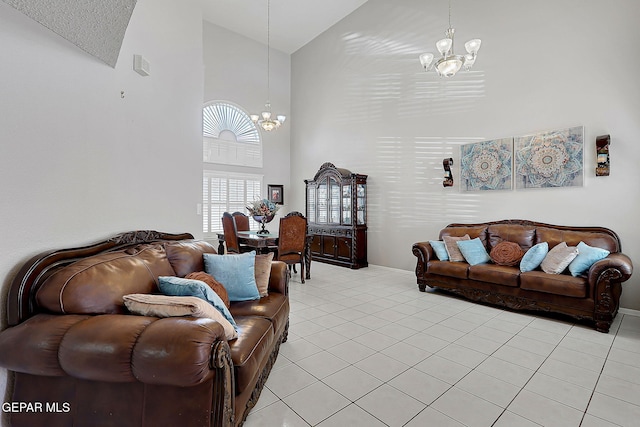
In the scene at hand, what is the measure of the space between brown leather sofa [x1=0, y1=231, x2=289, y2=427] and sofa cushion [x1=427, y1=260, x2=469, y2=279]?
3.32m

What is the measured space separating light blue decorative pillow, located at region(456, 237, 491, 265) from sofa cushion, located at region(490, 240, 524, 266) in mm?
120

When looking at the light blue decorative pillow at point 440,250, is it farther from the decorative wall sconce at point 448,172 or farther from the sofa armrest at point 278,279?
the sofa armrest at point 278,279

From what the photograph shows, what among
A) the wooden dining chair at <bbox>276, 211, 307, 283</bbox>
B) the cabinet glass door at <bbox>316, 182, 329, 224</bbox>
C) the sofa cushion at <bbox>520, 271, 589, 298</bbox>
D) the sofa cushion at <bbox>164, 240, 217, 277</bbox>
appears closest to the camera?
the sofa cushion at <bbox>164, 240, 217, 277</bbox>

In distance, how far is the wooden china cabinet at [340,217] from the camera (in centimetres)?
619

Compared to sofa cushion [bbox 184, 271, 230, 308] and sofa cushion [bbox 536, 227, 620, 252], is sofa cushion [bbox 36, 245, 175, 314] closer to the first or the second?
sofa cushion [bbox 184, 271, 230, 308]

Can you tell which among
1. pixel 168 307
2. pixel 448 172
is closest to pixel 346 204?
pixel 448 172

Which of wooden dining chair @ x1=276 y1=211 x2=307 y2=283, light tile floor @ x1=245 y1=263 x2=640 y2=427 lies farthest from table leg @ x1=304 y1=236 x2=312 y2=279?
light tile floor @ x1=245 y1=263 x2=640 y2=427

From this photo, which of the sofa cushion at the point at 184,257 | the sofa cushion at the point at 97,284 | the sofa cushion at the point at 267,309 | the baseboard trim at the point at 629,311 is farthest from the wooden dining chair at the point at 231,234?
the baseboard trim at the point at 629,311

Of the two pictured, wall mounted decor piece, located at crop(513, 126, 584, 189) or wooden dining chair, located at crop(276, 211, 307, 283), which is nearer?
wall mounted decor piece, located at crop(513, 126, 584, 189)

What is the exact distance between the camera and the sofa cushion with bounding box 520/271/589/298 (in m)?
3.21

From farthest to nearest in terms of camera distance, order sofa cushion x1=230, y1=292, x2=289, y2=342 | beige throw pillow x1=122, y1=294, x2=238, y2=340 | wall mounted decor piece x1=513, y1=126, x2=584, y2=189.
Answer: wall mounted decor piece x1=513, y1=126, x2=584, y2=189, sofa cushion x1=230, y1=292, x2=289, y2=342, beige throw pillow x1=122, y1=294, x2=238, y2=340

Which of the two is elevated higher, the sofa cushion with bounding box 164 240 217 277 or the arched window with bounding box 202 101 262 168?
the arched window with bounding box 202 101 262 168

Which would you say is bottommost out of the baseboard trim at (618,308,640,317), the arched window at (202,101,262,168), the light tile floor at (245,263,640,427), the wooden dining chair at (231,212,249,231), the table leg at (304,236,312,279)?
the light tile floor at (245,263,640,427)

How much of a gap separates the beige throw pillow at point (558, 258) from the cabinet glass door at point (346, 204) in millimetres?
3365
